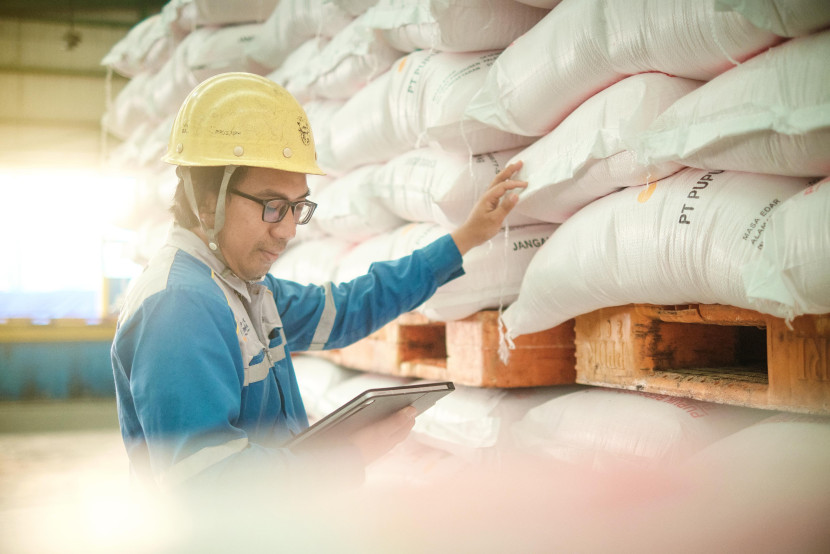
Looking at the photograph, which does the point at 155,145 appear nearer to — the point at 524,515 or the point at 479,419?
the point at 479,419

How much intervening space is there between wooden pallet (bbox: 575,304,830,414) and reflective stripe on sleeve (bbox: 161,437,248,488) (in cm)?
111

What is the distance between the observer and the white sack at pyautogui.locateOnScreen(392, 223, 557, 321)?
94.6 inches

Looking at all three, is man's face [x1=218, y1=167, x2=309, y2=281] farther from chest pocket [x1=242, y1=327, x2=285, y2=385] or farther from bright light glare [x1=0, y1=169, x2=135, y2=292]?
bright light glare [x1=0, y1=169, x2=135, y2=292]

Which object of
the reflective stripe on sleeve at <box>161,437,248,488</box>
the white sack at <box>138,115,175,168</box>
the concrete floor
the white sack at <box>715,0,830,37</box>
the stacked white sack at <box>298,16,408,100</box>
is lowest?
the concrete floor

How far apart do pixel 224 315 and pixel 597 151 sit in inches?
38.7

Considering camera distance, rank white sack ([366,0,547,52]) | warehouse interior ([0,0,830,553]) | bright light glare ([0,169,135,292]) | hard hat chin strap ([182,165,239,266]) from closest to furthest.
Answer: warehouse interior ([0,0,830,553]) < hard hat chin strap ([182,165,239,266]) < white sack ([366,0,547,52]) < bright light glare ([0,169,135,292])

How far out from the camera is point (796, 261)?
52.4 inches

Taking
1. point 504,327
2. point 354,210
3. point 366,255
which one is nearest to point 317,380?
point 366,255

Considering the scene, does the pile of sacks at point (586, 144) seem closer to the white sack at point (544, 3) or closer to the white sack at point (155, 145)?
the white sack at point (544, 3)

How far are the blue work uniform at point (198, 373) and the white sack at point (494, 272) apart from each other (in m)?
0.67

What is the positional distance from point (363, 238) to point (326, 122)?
1.89ft

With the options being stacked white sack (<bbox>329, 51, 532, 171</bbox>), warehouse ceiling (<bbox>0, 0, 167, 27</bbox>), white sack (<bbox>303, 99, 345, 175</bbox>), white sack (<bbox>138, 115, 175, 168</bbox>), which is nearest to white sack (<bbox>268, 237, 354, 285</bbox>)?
white sack (<bbox>303, 99, 345, 175</bbox>)

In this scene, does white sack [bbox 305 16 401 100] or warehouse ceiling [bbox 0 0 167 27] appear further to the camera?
warehouse ceiling [bbox 0 0 167 27]

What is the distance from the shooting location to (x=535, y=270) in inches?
85.2
